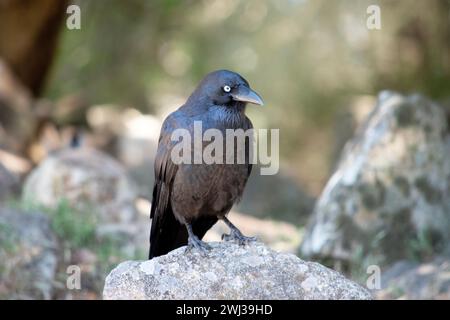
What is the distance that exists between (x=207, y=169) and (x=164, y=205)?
0.60m

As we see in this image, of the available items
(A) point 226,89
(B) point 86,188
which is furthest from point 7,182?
(A) point 226,89

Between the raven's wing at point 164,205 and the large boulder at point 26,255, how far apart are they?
1150 millimetres

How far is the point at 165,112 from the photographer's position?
17.3m

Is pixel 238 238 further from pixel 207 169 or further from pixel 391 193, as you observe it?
pixel 391 193

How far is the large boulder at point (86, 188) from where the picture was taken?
834cm

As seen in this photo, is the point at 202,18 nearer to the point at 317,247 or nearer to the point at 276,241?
the point at 276,241

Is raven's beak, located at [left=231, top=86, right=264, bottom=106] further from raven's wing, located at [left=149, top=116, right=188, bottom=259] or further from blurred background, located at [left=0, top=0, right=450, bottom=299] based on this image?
blurred background, located at [left=0, top=0, right=450, bottom=299]

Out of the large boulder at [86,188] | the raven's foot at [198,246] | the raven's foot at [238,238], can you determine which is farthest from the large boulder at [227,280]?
the large boulder at [86,188]

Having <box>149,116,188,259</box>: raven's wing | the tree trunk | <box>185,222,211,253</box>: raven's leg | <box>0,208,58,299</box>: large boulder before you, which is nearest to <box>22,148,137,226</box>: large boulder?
<box>0,208,58,299</box>: large boulder

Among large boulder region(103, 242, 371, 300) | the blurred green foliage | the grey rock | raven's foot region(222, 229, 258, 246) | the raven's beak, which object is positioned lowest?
large boulder region(103, 242, 371, 300)

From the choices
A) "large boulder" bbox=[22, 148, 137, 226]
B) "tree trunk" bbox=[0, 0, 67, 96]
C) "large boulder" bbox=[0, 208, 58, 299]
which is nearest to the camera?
"large boulder" bbox=[0, 208, 58, 299]

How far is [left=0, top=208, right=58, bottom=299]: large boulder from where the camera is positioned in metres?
6.22

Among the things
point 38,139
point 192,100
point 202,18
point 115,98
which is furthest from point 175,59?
point 192,100

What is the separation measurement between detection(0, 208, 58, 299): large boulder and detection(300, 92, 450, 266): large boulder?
2.43 m
